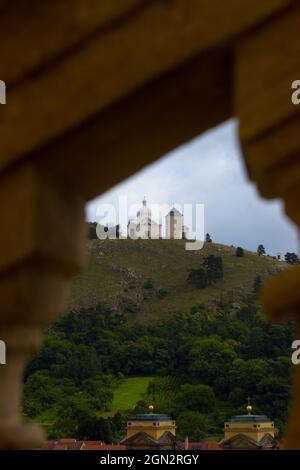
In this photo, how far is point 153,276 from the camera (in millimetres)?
104625

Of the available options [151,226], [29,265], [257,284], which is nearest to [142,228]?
[151,226]

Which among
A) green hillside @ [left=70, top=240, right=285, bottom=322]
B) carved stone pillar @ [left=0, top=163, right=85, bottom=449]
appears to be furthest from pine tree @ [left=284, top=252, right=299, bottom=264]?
carved stone pillar @ [left=0, top=163, right=85, bottom=449]

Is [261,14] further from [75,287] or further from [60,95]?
[75,287]

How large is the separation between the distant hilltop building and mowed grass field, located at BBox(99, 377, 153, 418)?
36678 millimetres

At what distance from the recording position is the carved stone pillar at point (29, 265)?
6.86ft

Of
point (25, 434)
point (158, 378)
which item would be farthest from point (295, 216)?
point (158, 378)

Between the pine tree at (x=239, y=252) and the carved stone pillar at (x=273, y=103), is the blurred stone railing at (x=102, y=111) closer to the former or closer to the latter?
the carved stone pillar at (x=273, y=103)

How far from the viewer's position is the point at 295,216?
6.57 ft

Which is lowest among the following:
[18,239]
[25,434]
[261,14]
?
[25,434]

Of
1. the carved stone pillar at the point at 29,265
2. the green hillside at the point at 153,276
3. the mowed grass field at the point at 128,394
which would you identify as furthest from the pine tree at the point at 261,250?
the carved stone pillar at the point at 29,265

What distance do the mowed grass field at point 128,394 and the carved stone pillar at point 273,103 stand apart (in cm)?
7186

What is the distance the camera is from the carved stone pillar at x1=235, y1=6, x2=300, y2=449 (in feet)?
6.59

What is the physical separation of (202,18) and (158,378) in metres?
78.8

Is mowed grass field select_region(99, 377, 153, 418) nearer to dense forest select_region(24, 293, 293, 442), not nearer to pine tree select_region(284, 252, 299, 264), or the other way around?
dense forest select_region(24, 293, 293, 442)
